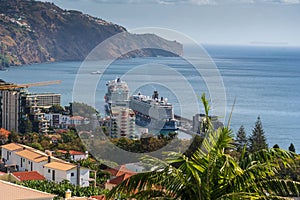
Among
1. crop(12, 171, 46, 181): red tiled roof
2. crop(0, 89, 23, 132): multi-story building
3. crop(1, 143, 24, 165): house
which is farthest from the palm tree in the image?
crop(0, 89, 23, 132): multi-story building

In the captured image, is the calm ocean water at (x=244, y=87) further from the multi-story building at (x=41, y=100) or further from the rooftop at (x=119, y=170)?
the rooftop at (x=119, y=170)

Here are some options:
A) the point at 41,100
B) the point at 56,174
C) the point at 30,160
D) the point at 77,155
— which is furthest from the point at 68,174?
the point at 41,100

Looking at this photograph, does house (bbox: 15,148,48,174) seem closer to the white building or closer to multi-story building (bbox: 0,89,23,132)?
the white building

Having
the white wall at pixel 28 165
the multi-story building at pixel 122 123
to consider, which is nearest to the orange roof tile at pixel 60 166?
the white wall at pixel 28 165

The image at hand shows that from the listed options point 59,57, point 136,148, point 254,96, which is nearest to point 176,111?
point 136,148

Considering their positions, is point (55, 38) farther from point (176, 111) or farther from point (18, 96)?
point (176, 111)
